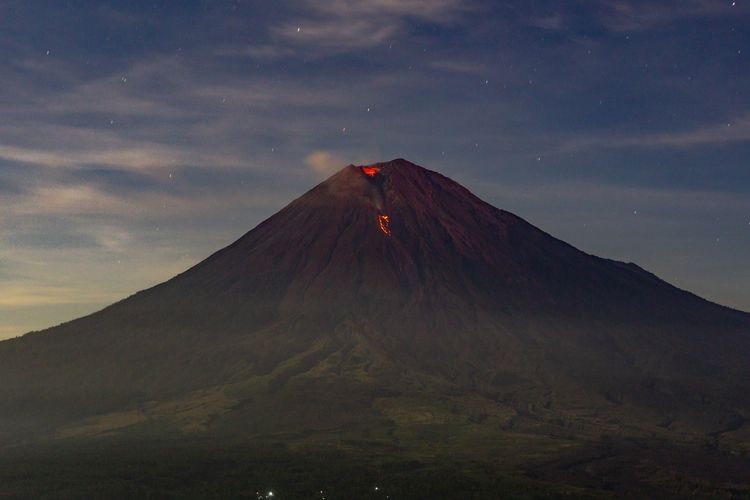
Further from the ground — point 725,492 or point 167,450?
point 167,450

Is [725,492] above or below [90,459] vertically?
below

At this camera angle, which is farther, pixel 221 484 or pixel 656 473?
pixel 656 473

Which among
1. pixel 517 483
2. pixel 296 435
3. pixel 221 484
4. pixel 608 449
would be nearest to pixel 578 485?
pixel 517 483

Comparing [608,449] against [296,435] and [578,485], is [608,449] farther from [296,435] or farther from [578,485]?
[296,435]

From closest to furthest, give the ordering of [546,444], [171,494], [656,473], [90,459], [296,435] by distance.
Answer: [171,494] < [656,473] < [90,459] < [546,444] < [296,435]

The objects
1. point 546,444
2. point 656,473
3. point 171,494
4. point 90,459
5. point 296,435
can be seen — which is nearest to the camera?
point 171,494

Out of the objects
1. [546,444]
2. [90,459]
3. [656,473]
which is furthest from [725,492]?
[90,459]

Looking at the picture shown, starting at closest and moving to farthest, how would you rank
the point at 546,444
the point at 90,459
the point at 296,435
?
1. the point at 90,459
2. the point at 546,444
3. the point at 296,435

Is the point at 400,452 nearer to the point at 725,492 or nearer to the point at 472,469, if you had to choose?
the point at 472,469

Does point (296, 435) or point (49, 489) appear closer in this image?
point (49, 489)
